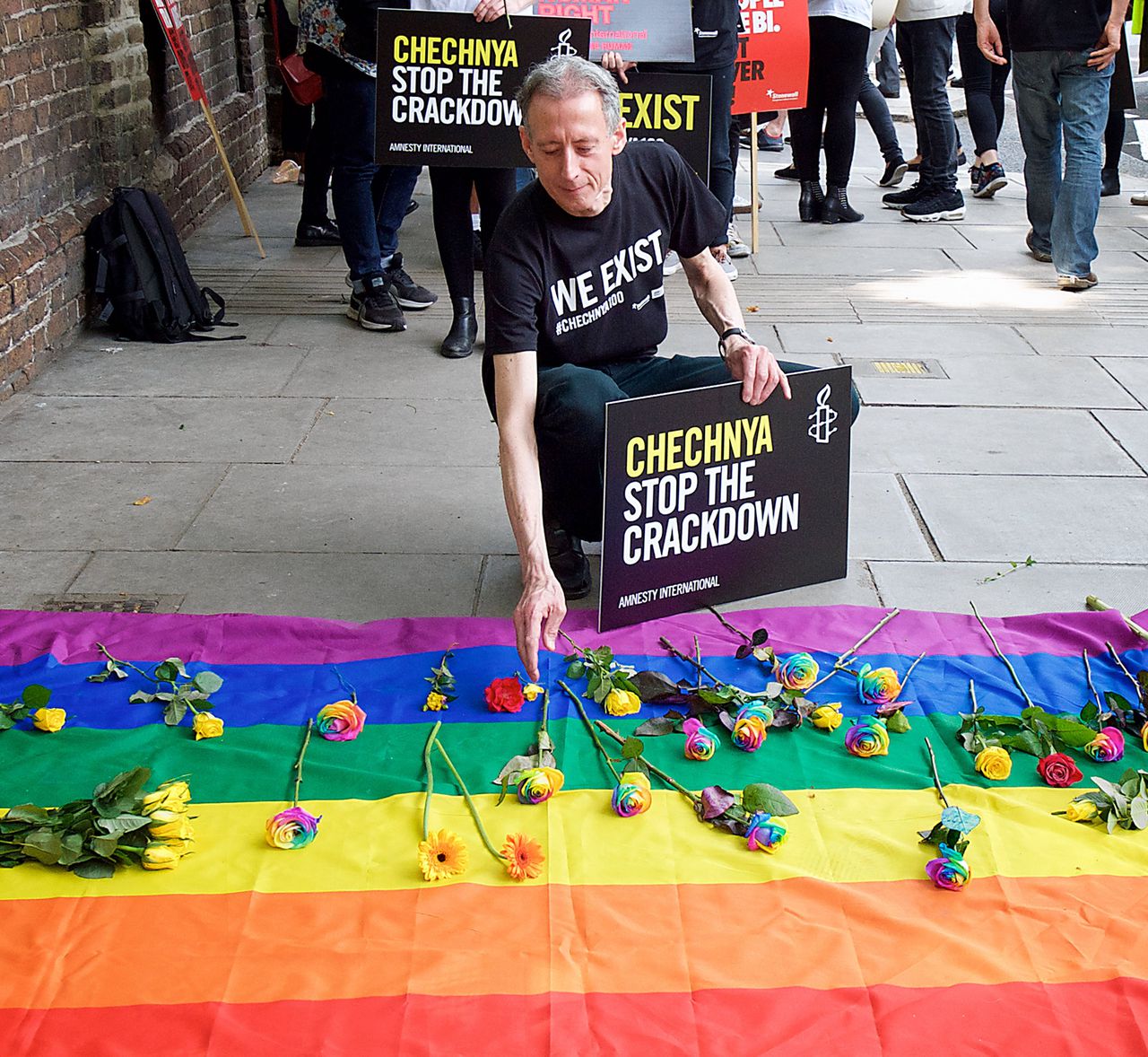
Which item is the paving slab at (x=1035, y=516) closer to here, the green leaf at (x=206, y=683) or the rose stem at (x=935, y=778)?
the rose stem at (x=935, y=778)

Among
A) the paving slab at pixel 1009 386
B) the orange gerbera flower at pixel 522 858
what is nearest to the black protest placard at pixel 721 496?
the orange gerbera flower at pixel 522 858

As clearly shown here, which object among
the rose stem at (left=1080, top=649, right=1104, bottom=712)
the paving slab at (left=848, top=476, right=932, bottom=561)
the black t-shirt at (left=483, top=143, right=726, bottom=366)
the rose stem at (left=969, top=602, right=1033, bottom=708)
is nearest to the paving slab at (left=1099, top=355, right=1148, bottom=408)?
the paving slab at (left=848, top=476, right=932, bottom=561)

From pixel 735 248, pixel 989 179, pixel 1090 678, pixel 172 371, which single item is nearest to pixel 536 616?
pixel 1090 678

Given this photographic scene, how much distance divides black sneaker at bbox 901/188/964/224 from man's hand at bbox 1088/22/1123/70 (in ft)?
6.25

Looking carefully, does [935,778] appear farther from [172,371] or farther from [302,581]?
[172,371]

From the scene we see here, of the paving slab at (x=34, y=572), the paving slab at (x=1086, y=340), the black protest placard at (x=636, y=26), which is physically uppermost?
the black protest placard at (x=636, y=26)

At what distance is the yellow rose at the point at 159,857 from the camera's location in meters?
2.22

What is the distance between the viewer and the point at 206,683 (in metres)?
2.75

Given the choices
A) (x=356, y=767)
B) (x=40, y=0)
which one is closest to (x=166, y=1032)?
(x=356, y=767)

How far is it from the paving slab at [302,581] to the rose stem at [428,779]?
0.59 m

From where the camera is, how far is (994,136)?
8.04 meters

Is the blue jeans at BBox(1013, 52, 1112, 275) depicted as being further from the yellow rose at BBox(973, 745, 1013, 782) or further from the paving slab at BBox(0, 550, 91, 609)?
the paving slab at BBox(0, 550, 91, 609)

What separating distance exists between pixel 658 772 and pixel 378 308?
3338 millimetres

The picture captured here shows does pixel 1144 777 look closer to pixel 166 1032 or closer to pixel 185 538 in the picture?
pixel 166 1032
